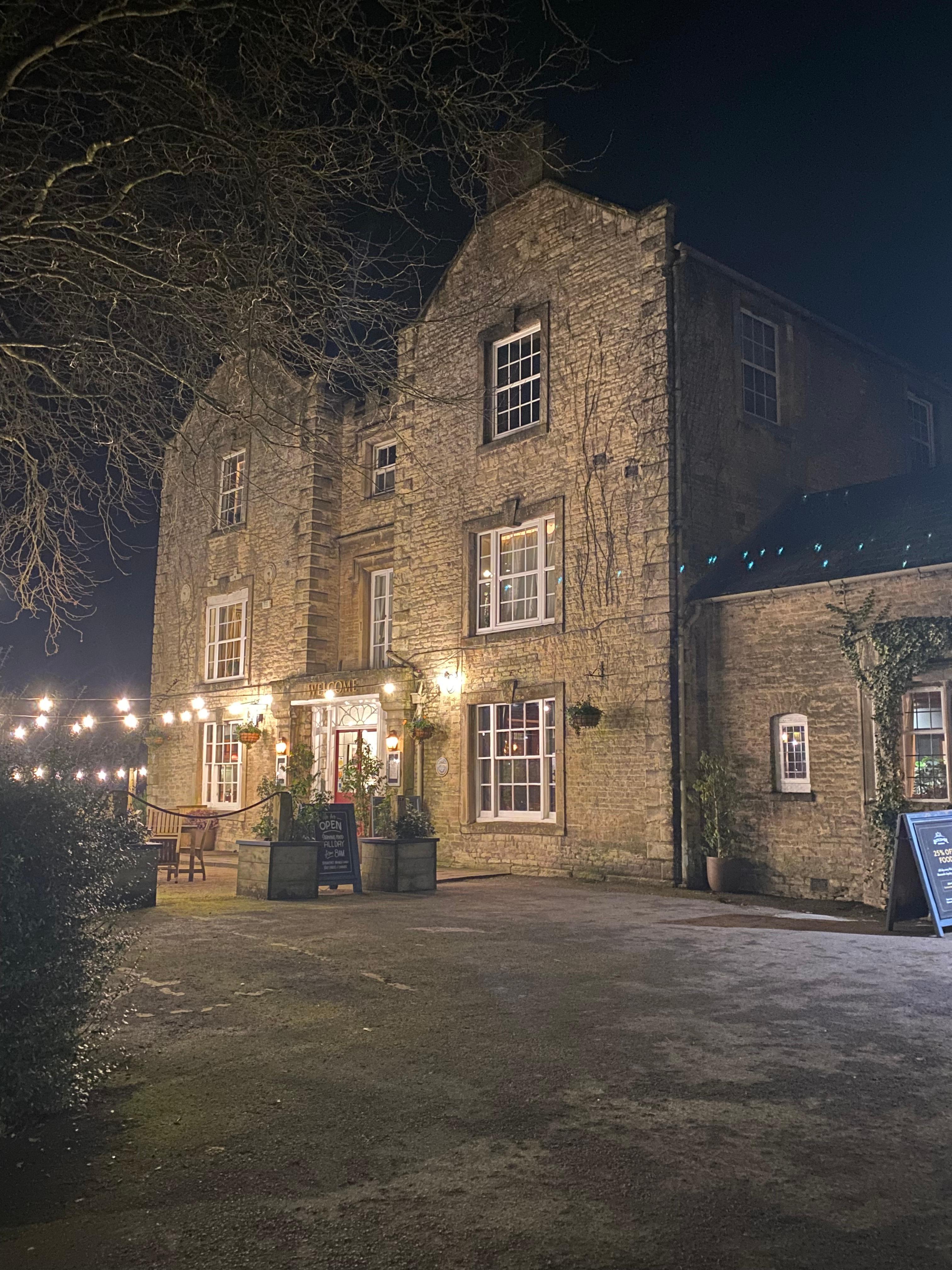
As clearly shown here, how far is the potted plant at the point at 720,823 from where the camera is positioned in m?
13.2

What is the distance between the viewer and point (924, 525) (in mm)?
13117

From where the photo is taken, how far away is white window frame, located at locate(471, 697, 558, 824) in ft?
51.2

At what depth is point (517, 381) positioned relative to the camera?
16969mm

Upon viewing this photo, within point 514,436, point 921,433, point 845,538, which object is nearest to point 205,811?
point 514,436

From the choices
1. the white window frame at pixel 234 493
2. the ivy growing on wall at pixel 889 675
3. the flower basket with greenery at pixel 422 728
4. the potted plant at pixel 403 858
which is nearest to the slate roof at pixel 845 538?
the ivy growing on wall at pixel 889 675

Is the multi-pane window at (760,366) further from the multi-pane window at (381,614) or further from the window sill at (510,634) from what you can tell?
the multi-pane window at (381,614)

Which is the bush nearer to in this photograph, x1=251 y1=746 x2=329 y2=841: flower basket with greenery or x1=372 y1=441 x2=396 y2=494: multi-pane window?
x1=251 y1=746 x2=329 y2=841: flower basket with greenery

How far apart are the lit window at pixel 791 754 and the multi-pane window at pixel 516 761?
3561mm

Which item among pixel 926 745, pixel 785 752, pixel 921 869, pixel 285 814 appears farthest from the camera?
pixel 785 752

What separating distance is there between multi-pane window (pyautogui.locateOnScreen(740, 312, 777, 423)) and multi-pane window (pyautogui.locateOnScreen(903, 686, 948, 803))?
5.81m

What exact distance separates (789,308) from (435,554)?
286 inches

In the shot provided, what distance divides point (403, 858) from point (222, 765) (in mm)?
10137

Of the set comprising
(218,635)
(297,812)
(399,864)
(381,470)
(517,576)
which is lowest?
(399,864)

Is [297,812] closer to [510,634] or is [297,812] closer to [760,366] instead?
[510,634]
